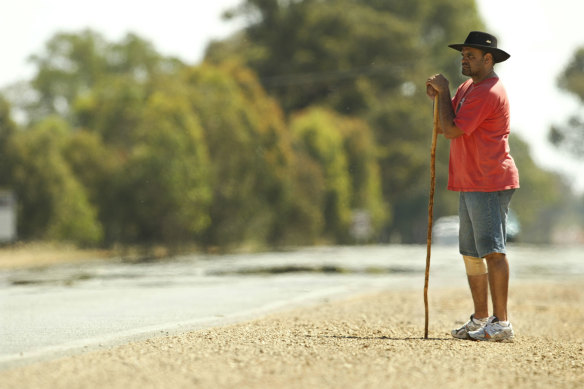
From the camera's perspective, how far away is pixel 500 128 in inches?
266

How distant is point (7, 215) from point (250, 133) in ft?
41.3

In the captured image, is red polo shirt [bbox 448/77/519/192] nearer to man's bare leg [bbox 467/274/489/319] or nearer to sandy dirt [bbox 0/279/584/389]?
man's bare leg [bbox 467/274/489/319]

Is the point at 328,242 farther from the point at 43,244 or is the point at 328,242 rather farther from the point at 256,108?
the point at 43,244

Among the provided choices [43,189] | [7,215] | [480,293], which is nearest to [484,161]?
[480,293]

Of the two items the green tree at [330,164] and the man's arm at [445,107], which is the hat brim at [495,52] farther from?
the green tree at [330,164]

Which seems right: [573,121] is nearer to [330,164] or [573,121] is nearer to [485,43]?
[330,164]

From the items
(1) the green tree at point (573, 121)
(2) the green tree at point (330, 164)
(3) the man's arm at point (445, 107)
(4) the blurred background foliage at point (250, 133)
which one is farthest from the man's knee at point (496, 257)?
(1) the green tree at point (573, 121)

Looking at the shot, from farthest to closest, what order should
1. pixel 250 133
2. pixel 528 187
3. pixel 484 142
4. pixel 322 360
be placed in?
pixel 528 187 → pixel 250 133 → pixel 484 142 → pixel 322 360

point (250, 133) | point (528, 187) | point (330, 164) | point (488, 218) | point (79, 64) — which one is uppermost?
point (79, 64)

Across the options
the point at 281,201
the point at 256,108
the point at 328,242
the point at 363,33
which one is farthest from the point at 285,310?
the point at 363,33

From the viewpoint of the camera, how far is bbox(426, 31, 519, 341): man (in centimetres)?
670

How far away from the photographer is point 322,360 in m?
5.22

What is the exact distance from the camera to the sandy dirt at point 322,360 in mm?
4523

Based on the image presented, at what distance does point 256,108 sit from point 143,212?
450 inches
